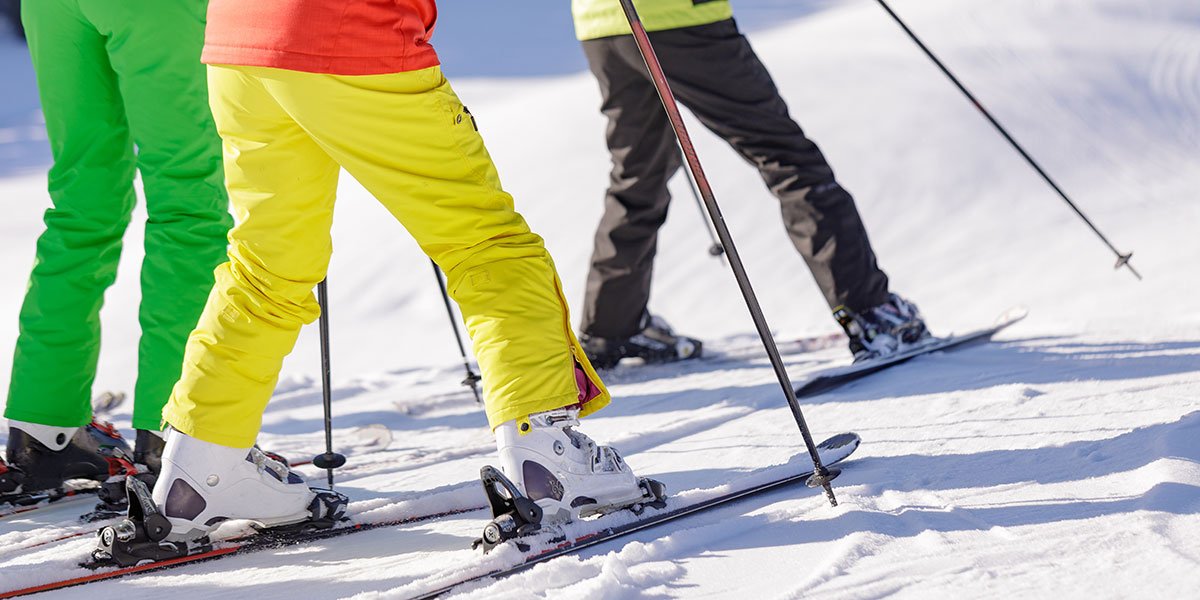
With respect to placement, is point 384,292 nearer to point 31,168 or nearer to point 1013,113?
point 1013,113

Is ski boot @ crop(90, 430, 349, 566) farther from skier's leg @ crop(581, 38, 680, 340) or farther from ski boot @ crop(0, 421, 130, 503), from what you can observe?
skier's leg @ crop(581, 38, 680, 340)

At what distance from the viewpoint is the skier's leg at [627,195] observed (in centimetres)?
343

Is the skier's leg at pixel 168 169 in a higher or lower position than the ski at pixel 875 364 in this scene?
higher

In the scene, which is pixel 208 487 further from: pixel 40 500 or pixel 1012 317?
pixel 1012 317

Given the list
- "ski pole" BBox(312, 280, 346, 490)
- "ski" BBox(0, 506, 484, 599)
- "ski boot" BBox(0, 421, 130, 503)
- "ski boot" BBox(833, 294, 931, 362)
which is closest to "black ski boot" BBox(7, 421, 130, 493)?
"ski boot" BBox(0, 421, 130, 503)

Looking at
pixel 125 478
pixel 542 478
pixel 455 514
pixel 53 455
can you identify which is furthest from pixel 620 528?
pixel 53 455

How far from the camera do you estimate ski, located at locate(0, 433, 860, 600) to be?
178 centimetres

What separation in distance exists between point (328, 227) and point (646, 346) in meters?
2.08

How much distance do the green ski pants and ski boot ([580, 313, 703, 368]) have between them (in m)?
1.63

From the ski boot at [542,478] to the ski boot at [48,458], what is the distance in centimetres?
116

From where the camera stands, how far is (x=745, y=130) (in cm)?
319

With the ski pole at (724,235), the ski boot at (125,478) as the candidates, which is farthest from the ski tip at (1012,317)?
the ski boot at (125,478)

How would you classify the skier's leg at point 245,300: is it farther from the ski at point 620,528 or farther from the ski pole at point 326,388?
the ski at point 620,528

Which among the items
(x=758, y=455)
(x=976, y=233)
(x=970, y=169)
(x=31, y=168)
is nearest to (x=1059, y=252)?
(x=976, y=233)
